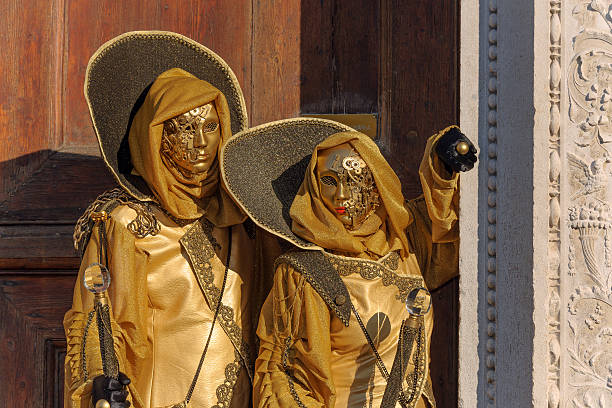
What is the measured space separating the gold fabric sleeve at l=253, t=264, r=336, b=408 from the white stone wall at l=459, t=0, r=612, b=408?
26 cm

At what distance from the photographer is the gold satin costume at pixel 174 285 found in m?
2.18

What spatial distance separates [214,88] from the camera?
2270 mm

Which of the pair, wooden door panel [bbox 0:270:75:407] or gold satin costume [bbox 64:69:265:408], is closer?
gold satin costume [bbox 64:69:265:408]

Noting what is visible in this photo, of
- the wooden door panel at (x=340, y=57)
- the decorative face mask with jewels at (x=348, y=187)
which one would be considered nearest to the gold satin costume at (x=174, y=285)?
the decorative face mask with jewels at (x=348, y=187)

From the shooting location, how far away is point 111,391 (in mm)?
2004

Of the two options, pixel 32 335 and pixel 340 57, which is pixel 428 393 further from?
pixel 32 335

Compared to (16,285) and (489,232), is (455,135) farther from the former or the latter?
(16,285)

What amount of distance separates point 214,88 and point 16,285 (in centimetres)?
70

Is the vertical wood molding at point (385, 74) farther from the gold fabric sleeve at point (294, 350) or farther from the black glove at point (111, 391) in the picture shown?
the black glove at point (111, 391)

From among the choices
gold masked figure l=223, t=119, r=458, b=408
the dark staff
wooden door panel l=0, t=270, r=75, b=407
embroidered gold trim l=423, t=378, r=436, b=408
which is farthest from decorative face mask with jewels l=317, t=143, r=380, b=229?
wooden door panel l=0, t=270, r=75, b=407

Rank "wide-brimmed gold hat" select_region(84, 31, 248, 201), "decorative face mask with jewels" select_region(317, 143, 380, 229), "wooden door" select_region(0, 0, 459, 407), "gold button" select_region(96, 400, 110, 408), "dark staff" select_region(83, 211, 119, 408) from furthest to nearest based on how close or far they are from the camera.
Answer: "wooden door" select_region(0, 0, 459, 407)
"wide-brimmed gold hat" select_region(84, 31, 248, 201)
"decorative face mask with jewels" select_region(317, 143, 380, 229)
"dark staff" select_region(83, 211, 119, 408)
"gold button" select_region(96, 400, 110, 408)

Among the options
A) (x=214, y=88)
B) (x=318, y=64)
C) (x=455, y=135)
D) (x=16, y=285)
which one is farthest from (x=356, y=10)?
(x=16, y=285)

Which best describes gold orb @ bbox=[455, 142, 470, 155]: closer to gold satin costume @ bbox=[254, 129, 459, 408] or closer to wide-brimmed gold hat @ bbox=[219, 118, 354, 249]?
gold satin costume @ bbox=[254, 129, 459, 408]

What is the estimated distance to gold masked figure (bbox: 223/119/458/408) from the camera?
6.94 feet
